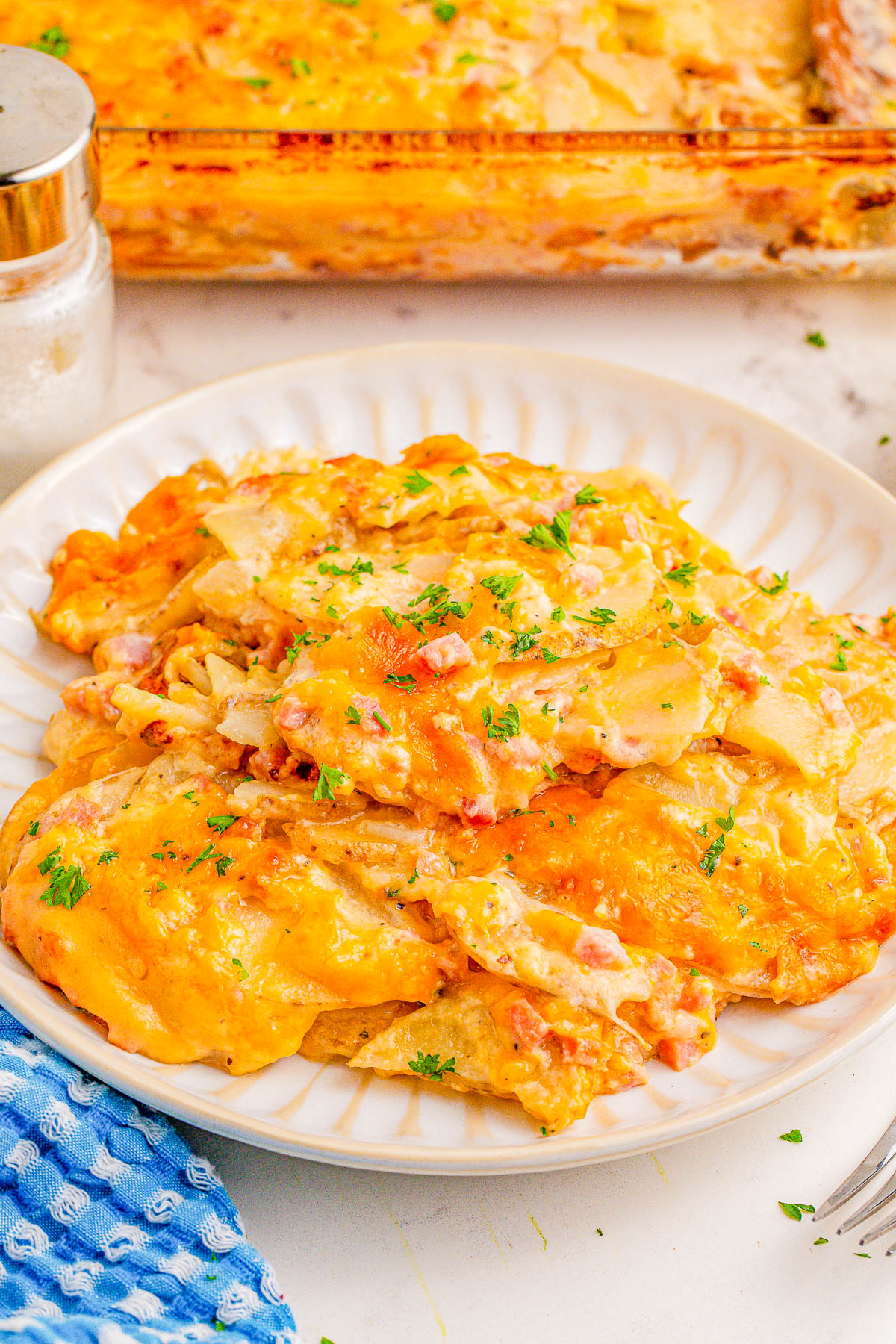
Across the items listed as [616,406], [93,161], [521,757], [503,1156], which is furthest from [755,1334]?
[93,161]

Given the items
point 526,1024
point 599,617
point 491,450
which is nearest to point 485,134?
point 491,450

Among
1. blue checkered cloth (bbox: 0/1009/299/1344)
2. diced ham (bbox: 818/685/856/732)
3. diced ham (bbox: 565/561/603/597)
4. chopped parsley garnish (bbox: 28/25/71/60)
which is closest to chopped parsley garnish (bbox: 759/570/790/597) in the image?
diced ham (bbox: 818/685/856/732)

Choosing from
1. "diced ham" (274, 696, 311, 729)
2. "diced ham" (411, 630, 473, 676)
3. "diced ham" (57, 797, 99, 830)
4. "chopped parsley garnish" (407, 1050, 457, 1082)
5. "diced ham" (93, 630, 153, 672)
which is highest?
"diced ham" (411, 630, 473, 676)

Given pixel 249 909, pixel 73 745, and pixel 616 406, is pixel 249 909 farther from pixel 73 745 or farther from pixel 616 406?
pixel 616 406

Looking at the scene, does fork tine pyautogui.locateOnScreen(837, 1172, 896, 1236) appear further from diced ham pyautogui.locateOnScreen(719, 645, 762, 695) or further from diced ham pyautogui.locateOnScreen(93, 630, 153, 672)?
diced ham pyautogui.locateOnScreen(93, 630, 153, 672)

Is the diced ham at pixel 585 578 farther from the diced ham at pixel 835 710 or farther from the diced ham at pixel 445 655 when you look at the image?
the diced ham at pixel 835 710
